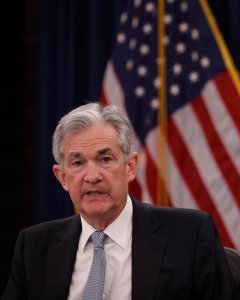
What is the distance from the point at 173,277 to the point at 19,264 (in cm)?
56

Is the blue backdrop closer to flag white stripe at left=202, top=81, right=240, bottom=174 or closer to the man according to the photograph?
flag white stripe at left=202, top=81, right=240, bottom=174

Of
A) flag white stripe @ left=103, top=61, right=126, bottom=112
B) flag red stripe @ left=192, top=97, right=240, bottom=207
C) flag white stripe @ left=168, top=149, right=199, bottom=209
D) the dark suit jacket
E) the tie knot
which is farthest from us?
flag white stripe @ left=103, top=61, right=126, bottom=112

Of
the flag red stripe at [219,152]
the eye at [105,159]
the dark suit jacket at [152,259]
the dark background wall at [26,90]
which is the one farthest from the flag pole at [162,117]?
the eye at [105,159]

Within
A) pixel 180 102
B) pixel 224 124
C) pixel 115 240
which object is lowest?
pixel 115 240

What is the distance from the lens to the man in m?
1.87

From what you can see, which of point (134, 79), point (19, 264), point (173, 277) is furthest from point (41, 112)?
point (173, 277)

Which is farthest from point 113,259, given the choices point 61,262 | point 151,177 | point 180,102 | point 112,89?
point 112,89

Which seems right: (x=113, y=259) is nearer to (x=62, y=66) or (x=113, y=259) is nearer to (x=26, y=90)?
(x=62, y=66)

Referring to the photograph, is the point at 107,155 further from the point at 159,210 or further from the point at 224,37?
the point at 224,37

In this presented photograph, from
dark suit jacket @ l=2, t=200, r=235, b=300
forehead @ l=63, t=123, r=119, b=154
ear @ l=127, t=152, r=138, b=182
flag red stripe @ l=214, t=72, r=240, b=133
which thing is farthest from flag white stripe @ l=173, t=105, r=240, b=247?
forehead @ l=63, t=123, r=119, b=154

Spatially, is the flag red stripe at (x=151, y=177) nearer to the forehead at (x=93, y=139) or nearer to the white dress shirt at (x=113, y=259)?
the white dress shirt at (x=113, y=259)

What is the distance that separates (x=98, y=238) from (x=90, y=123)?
39 cm

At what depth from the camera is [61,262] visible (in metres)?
2.01

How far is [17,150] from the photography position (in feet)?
15.5
